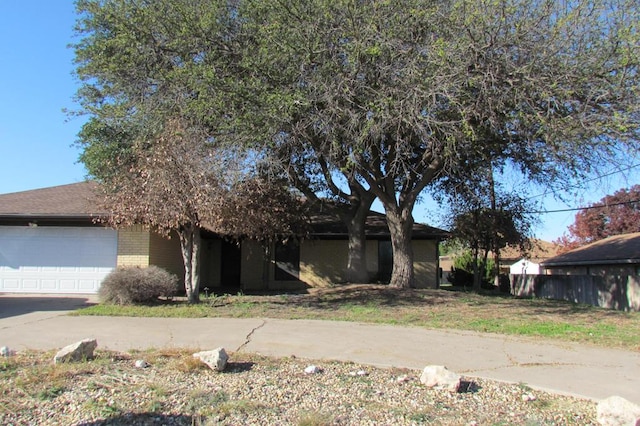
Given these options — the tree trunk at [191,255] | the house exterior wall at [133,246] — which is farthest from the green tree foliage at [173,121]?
the house exterior wall at [133,246]

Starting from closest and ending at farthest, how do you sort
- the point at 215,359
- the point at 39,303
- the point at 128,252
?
the point at 215,359 → the point at 39,303 → the point at 128,252

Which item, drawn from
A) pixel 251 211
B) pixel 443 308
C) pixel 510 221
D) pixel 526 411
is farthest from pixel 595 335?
pixel 510 221

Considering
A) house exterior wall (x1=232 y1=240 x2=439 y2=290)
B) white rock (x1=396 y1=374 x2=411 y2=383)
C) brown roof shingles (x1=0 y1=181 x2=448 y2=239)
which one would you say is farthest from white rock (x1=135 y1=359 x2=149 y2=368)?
house exterior wall (x1=232 y1=240 x2=439 y2=290)

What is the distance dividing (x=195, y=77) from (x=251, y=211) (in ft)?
12.0

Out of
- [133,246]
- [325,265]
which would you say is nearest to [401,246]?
[325,265]

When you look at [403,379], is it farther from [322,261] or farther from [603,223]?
[603,223]

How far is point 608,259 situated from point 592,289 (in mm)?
3256

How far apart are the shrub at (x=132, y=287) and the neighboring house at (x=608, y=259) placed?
774 inches

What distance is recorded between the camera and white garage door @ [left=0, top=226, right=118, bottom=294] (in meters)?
17.9

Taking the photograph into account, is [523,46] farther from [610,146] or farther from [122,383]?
[122,383]

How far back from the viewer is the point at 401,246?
685 inches

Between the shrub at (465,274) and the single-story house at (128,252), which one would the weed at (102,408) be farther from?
the shrub at (465,274)

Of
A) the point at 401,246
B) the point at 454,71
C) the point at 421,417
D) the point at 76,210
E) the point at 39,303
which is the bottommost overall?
the point at 421,417

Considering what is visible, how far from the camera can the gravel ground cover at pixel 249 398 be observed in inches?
205
